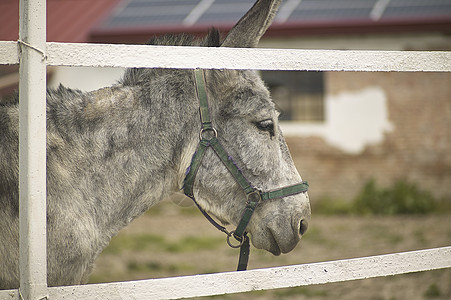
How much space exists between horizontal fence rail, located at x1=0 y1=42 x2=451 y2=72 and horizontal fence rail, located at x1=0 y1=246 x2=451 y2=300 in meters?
0.66

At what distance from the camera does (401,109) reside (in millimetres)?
9430

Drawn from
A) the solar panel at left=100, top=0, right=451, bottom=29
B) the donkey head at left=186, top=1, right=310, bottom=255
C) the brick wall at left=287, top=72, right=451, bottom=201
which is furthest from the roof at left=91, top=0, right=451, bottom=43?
the donkey head at left=186, top=1, right=310, bottom=255

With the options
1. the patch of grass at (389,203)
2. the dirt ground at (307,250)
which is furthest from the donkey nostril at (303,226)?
the patch of grass at (389,203)

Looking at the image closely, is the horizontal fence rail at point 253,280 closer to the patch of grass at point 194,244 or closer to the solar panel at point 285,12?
the patch of grass at point 194,244

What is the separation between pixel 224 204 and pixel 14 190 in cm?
82

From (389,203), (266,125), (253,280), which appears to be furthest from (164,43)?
(389,203)

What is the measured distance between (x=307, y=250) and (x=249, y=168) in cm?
492

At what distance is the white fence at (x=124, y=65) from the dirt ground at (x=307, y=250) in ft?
8.39

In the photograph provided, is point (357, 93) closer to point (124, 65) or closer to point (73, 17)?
point (73, 17)

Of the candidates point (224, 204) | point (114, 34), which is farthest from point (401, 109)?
point (224, 204)

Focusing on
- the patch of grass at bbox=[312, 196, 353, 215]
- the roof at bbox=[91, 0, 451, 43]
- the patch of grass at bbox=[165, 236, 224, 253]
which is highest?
the roof at bbox=[91, 0, 451, 43]

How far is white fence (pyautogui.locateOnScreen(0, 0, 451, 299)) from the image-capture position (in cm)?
150

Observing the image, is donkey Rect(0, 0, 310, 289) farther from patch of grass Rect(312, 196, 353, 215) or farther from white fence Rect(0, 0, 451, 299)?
patch of grass Rect(312, 196, 353, 215)

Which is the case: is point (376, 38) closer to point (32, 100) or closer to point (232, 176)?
point (232, 176)
